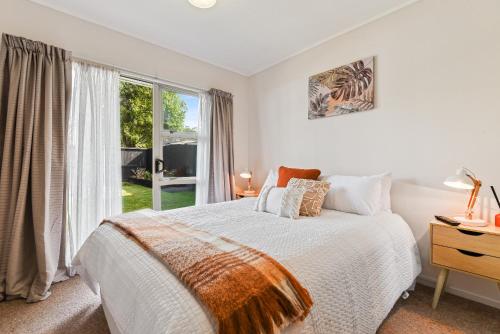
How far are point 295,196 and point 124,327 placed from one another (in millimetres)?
1444

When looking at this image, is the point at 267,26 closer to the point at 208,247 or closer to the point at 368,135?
the point at 368,135

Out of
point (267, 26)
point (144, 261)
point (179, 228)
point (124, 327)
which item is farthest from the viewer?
point (267, 26)

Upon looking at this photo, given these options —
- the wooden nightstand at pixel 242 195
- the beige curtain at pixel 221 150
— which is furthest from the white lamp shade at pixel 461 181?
the beige curtain at pixel 221 150

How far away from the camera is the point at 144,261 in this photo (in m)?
1.13

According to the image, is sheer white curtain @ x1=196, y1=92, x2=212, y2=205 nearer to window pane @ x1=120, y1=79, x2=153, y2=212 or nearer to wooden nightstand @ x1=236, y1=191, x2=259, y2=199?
wooden nightstand @ x1=236, y1=191, x2=259, y2=199

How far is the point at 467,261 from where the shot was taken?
5.16 feet

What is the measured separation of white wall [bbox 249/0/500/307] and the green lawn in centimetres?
180

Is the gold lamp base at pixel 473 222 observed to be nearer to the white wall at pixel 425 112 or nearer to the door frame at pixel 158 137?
the white wall at pixel 425 112

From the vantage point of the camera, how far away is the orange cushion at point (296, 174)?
7.94 ft

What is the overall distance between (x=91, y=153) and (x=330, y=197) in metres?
2.40

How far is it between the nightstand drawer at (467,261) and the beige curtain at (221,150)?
2.39 m

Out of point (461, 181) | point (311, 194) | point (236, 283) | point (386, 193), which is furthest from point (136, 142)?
point (461, 181)

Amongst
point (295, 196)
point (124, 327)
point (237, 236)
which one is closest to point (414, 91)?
point (295, 196)

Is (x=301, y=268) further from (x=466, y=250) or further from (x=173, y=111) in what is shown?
(x=173, y=111)
